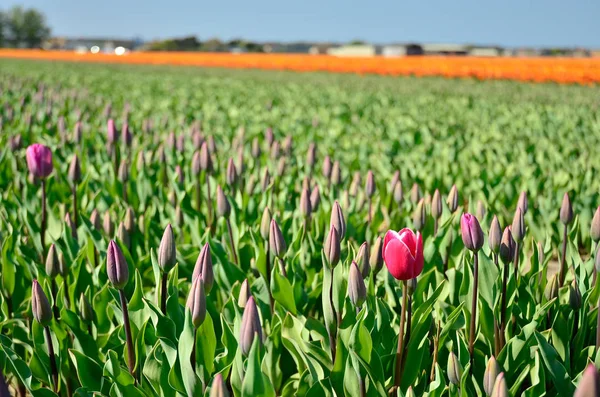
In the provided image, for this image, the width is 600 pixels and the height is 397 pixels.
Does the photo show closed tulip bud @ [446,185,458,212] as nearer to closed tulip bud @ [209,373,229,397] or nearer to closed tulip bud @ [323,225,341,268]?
closed tulip bud @ [323,225,341,268]

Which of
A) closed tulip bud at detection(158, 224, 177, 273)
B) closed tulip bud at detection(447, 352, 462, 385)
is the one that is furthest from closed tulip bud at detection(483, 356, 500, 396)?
closed tulip bud at detection(158, 224, 177, 273)

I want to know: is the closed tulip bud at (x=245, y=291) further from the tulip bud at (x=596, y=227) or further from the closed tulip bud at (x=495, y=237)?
the tulip bud at (x=596, y=227)

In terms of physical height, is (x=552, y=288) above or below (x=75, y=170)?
below

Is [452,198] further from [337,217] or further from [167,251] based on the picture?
[167,251]

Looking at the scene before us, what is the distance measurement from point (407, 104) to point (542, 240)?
834 centimetres

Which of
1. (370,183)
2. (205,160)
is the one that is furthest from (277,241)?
(205,160)

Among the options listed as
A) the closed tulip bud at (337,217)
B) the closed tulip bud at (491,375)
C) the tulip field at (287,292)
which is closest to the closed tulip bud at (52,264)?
the tulip field at (287,292)

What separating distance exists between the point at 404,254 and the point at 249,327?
1.28 feet

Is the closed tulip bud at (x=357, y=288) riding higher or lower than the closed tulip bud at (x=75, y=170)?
lower

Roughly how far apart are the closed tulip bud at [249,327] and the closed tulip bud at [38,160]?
1.71 meters

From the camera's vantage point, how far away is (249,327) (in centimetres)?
143

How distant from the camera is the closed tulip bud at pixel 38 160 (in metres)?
2.76

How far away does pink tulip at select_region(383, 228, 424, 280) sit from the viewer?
1495 millimetres

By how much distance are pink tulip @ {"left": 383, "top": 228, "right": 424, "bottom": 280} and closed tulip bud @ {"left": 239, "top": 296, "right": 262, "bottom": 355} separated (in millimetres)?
335
